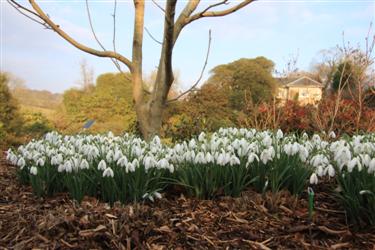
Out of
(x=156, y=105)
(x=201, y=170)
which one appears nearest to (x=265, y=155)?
(x=201, y=170)

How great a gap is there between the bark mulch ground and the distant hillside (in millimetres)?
16634

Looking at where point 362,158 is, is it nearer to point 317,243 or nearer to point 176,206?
point 317,243

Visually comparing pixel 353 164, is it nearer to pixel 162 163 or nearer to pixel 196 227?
pixel 196 227

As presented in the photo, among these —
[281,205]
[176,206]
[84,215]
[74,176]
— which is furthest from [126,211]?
[281,205]

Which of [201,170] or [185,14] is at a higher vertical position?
[185,14]

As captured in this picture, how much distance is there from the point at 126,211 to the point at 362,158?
1.67 metres

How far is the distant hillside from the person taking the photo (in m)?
18.6

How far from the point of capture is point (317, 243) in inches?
92.3

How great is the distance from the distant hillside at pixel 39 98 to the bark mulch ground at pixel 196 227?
54.6 feet

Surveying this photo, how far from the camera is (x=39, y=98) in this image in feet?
67.3

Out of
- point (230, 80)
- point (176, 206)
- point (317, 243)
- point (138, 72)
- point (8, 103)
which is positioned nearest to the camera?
point (317, 243)

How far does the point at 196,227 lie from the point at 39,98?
65.3ft

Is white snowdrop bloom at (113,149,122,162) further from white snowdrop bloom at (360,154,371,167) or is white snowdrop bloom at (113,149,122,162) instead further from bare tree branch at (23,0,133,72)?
bare tree branch at (23,0,133,72)

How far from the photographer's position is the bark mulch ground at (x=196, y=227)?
2.29 m
